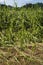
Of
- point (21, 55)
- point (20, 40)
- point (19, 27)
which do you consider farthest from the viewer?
point (19, 27)

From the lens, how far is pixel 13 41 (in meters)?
3.04

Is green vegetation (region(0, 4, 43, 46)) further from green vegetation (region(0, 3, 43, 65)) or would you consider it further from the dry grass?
the dry grass

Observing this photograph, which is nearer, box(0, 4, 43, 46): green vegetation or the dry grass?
the dry grass

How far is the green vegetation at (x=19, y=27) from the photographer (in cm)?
308

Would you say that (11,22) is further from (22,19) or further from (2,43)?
(2,43)

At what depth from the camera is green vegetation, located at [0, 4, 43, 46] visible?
3.08 metres

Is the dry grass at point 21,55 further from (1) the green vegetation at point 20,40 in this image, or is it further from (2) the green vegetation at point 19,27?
(2) the green vegetation at point 19,27

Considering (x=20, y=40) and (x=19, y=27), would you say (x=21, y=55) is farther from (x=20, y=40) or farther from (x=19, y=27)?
(x=19, y=27)

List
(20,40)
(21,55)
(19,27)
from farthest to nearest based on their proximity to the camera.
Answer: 1. (19,27)
2. (20,40)
3. (21,55)

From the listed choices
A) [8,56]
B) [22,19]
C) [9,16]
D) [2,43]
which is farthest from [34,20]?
[8,56]

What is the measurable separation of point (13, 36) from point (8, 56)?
0.85m

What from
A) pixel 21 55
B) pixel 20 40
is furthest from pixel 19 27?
pixel 21 55

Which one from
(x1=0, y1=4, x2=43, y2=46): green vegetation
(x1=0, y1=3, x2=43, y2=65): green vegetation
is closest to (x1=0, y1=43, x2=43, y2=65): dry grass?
(x1=0, y1=3, x2=43, y2=65): green vegetation

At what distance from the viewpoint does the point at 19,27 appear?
3742mm
